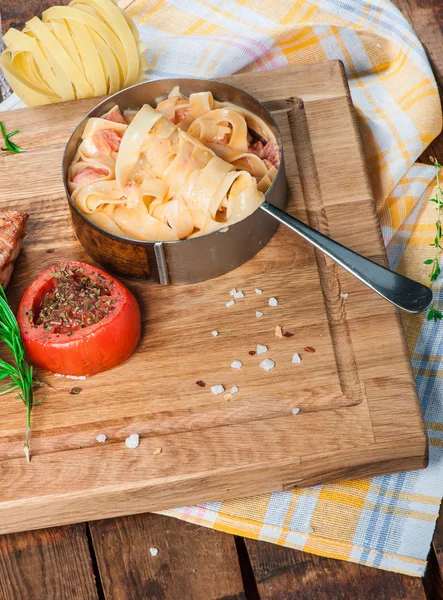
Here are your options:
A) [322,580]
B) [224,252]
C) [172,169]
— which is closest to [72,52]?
[172,169]

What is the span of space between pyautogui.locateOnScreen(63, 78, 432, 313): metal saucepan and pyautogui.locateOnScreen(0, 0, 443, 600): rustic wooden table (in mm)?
840

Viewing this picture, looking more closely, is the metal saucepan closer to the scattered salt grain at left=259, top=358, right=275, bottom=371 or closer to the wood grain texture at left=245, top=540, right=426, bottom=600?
the scattered salt grain at left=259, top=358, right=275, bottom=371

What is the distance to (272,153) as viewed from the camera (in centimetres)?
324

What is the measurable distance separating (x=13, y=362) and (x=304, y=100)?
1704 mm

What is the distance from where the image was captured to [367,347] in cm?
294

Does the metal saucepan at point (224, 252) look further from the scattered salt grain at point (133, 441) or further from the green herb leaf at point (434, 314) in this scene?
the scattered salt grain at point (133, 441)

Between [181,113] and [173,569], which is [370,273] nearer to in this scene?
[181,113]

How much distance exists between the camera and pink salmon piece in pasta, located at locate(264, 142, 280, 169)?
10.5 ft

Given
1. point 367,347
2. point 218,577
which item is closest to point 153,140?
point 367,347

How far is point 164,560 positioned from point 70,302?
0.92 metres

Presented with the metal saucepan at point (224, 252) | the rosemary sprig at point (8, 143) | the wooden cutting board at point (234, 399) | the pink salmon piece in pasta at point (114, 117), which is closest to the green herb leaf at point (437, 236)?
the wooden cutting board at point (234, 399)

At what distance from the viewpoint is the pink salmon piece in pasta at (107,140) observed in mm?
3246

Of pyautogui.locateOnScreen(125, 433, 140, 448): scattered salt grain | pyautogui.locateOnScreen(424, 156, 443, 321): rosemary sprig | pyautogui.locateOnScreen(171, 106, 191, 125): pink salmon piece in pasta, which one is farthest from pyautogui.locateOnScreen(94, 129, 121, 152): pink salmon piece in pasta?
pyautogui.locateOnScreen(424, 156, 443, 321): rosemary sprig

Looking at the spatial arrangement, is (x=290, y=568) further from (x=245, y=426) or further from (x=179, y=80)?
(x=179, y=80)
